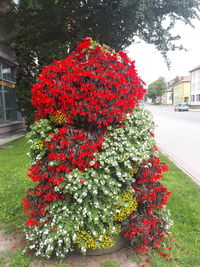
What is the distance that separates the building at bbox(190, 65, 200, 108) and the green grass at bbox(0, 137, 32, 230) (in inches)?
2191

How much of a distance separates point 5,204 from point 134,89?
297cm

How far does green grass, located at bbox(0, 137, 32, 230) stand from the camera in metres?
3.64

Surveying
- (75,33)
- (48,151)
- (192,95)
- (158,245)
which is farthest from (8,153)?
(192,95)

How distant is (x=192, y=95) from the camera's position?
6122 cm

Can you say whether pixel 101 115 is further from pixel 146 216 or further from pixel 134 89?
pixel 146 216

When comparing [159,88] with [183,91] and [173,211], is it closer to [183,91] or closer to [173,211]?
[183,91]

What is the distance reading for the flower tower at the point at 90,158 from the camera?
241 cm

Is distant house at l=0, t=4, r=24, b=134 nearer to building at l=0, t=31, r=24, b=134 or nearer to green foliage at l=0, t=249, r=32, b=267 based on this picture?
building at l=0, t=31, r=24, b=134

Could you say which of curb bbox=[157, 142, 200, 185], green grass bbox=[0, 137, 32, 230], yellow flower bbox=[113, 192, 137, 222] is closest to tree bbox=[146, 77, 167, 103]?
curb bbox=[157, 142, 200, 185]

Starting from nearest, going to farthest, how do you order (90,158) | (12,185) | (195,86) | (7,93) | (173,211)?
(90,158), (173,211), (12,185), (7,93), (195,86)

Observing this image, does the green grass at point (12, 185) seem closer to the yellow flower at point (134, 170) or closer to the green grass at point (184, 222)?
the yellow flower at point (134, 170)

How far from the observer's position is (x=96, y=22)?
28.5 ft

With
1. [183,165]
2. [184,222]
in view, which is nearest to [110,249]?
[184,222]

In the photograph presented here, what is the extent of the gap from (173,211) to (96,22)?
7.20m
